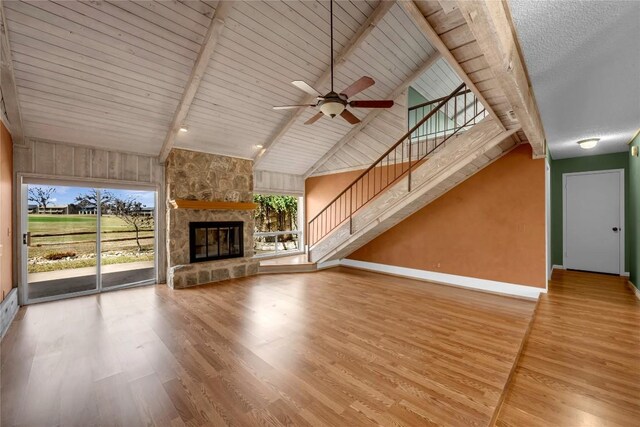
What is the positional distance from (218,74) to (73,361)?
13.5 ft

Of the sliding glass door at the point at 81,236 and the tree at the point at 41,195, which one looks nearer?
the tree at the point at 41,195

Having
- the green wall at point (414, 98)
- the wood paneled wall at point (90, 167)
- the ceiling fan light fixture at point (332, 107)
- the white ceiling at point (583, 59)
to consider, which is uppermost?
the green wall at point (414, 98)

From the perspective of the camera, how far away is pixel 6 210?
377 cm

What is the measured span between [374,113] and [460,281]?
4.14 metres

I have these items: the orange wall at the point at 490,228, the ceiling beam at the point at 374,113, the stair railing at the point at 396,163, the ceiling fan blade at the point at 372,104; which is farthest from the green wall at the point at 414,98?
the ceiling fan blade at the point at 372,104

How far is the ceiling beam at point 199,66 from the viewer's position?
3.34 metres

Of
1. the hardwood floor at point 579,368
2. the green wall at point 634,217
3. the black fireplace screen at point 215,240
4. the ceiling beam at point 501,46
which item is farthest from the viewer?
the black fireplace screen at point 215,240


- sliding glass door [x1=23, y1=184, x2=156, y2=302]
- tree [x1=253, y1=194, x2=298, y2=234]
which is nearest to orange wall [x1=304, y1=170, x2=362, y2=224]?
tree [x1=253, y1=194, x2=298, y2=234]

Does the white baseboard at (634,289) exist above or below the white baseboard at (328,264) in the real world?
above

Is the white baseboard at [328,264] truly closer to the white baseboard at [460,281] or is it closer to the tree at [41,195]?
the white baseboard at [460,281]

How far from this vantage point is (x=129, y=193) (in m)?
5.55

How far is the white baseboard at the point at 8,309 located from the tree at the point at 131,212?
1907 mm

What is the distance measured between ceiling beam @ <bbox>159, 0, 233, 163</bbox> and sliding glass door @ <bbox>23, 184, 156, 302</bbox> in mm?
1702

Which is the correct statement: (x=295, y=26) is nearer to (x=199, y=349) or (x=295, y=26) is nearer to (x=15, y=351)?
(x=199, y=349)
